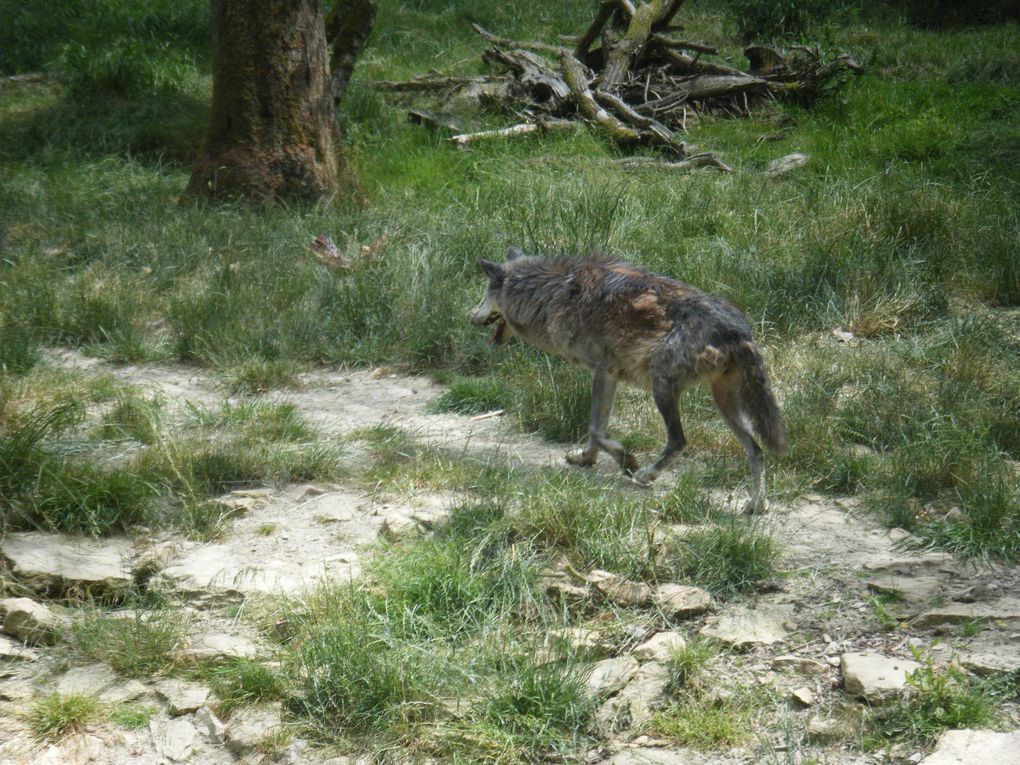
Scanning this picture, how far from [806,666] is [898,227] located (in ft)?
18.6

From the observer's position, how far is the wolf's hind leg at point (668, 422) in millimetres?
5977

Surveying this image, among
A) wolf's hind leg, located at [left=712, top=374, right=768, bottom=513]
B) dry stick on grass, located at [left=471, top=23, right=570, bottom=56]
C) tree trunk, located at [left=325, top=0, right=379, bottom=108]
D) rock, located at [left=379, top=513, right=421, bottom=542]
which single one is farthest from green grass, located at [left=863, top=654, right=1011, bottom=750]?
dry stick on grass, located at [left=471, top=23, right=570, bottom=56]

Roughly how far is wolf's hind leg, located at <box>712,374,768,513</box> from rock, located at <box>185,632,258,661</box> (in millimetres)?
2635

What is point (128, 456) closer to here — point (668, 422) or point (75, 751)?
point (75, 751)

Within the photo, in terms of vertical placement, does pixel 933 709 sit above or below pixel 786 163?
below

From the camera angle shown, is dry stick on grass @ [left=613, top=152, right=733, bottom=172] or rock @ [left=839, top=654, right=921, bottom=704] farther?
dry stick on grass @ [left=613, top=152, right=733, bottom=172]

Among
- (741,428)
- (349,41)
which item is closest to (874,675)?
(741,428)

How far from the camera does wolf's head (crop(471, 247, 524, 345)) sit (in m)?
7.29

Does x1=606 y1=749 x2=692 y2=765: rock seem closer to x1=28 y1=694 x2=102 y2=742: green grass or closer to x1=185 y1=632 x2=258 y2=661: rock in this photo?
x1=185 y1=632 x2=258 y2=661: rock

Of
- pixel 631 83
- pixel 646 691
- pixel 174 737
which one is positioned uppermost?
pixel 631 83

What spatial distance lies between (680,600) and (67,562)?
9.43ft

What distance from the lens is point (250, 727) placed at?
4270 mm

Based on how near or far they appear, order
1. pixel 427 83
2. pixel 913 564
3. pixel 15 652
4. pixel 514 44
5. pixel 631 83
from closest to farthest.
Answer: pixel 15 652, pixel 913 564, pixel 631 83, pixel 427 83, pixel 514 44

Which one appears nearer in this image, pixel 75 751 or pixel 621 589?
pixel 75 751
